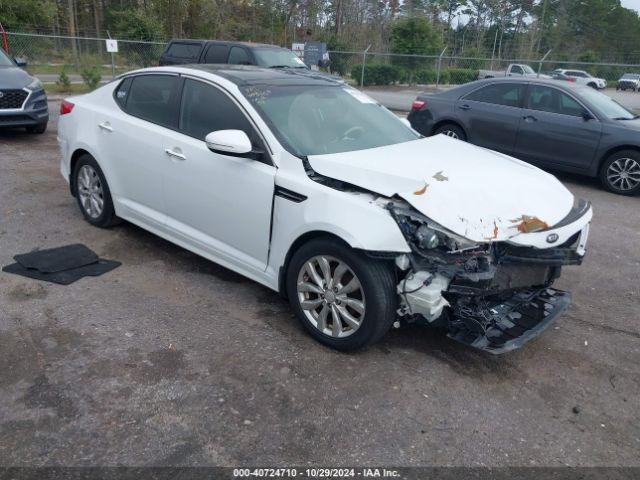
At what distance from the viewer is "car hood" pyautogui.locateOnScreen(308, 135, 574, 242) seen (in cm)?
329

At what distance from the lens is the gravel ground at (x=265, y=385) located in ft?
9.14

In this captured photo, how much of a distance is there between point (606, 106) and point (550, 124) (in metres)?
0.97

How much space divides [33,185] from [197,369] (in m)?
4.92

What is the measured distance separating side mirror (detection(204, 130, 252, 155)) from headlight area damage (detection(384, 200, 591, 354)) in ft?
3.59

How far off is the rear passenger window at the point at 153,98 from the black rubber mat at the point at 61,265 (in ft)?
4.26

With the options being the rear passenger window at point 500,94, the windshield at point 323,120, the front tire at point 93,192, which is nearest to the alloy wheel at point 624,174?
the rear passenger window at point 500,94

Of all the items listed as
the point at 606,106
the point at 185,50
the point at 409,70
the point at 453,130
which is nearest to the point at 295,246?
the point at 453,130

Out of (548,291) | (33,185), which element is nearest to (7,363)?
(548,291)

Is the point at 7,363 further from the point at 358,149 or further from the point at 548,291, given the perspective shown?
the point at 548,291

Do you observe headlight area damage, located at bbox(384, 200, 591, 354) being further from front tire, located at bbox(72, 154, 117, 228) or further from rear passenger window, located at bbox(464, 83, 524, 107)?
rear passenger window, located at bbox(464, 83, 524, 107)

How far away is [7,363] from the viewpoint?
3.32 m

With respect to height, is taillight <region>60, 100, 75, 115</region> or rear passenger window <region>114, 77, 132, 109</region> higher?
rear passenger window <region>114, 77, 132, 109</region>

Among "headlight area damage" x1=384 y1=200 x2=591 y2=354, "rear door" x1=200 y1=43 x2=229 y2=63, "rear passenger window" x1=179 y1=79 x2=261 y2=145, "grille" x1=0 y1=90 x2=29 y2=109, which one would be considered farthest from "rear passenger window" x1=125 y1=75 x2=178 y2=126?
"rear door" x1=200 y1=43 x2=229 y2=63

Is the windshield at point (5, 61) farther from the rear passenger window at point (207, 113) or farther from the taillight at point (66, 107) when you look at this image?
the rear passenger window at point (207, 113)
